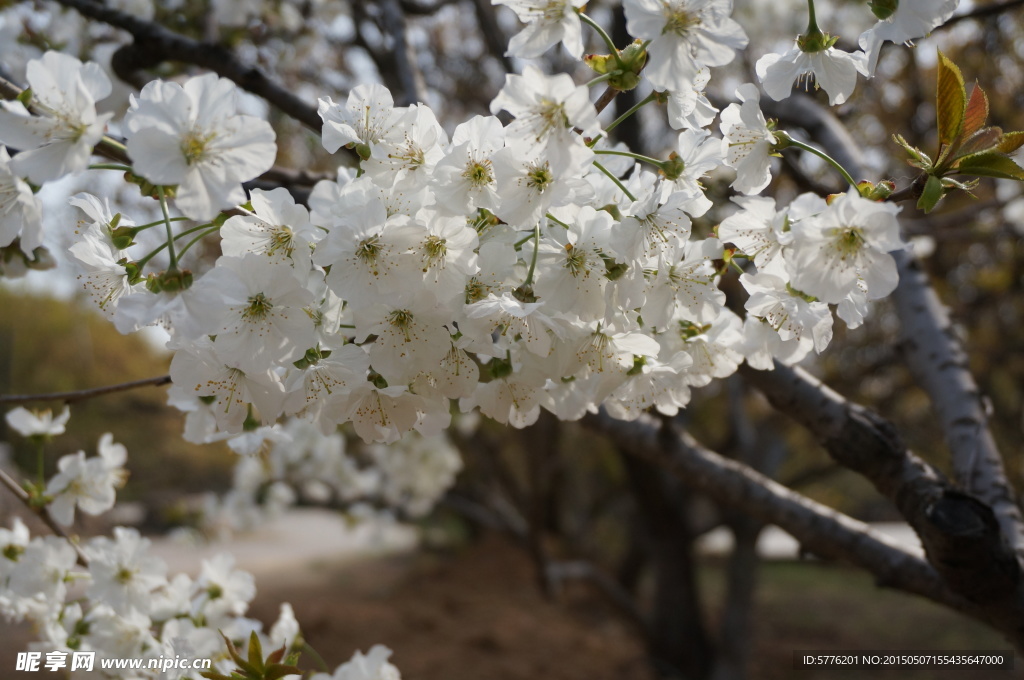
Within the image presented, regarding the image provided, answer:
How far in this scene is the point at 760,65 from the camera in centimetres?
108

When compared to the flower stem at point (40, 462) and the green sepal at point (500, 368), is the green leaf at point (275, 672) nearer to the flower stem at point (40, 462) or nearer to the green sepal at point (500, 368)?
the green sepal at point (500, 368)

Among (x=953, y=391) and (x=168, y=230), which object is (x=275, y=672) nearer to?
(x=168, y=230)

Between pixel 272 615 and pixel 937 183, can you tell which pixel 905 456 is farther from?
pixel 272 615

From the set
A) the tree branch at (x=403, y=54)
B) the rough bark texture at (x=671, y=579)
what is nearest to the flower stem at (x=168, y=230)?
the tree branch at (x=403, y=54)

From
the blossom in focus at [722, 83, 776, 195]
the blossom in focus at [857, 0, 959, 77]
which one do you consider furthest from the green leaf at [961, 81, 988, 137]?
the blossom in focus at [722, 83, 776, 195]

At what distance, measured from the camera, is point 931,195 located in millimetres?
872

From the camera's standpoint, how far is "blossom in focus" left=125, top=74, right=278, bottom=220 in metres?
0.77

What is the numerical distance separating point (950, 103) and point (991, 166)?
11cm

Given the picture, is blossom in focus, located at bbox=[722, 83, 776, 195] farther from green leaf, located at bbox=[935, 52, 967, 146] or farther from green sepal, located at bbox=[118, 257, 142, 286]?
green sepal, located at bbox=[118, 257, 142, 286]

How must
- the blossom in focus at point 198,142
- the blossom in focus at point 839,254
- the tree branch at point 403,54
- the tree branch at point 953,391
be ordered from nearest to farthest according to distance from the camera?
the blossom in focus at point 198,142, the blossom in focus at point 839,254, the tree branch at point 953,391, the tree branch at point 403,54

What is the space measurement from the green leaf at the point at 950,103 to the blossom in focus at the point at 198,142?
89 centimetres

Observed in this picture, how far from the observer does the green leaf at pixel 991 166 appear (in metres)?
0.89

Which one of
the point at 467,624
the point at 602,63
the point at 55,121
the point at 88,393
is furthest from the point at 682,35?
the point at 467,624

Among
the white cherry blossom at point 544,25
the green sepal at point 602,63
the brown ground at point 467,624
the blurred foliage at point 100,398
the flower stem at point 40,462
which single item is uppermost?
the blurred foliage at point 100,398
